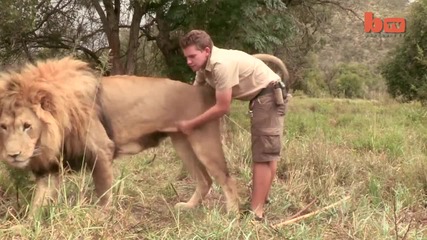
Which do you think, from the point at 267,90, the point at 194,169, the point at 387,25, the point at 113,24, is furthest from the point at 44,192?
the point at 387,25

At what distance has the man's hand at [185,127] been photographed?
15.2 ft

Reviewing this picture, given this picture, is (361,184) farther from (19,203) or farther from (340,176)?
(19,203)

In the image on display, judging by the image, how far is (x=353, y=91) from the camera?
37406 millimetres

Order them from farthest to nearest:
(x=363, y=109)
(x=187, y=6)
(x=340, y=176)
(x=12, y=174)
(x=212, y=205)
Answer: (x=363, y=109) < (x=187, y=6) < (x=340, y=176) < (x=212, y=205) < (x=12, y=174)

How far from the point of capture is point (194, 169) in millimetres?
5199

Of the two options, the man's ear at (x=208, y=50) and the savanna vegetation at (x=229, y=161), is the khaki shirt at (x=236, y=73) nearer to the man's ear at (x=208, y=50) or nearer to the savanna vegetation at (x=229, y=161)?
the man's ear at (x=208, y=50)

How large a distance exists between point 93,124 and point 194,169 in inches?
46.9

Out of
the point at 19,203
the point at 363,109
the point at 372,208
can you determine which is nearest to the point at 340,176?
the point at 372,208

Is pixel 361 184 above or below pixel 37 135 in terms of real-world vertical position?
below

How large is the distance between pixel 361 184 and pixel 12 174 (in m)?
3.05

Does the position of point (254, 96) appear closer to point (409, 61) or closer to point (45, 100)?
point (45, 100)

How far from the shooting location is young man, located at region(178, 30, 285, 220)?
4520 mm

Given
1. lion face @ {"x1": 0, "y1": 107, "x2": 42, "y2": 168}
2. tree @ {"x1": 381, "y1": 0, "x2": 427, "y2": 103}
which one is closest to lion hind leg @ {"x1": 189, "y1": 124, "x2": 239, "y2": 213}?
lion face @ {"x1": 0, "y1": 107, "x2": 42, "y2": 168}

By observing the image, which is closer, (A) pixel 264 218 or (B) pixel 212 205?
(A) pixel 264 218
